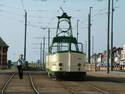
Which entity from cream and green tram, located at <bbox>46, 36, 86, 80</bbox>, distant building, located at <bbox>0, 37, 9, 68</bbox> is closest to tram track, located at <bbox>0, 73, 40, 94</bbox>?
cream and green tram, located at <bbox>46, 36, 86, 80</bbox>

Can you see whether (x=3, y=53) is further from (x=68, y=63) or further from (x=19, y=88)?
(x=19, y=88)

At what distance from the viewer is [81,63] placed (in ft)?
111

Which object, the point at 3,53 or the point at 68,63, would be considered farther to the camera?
the point at 3,53

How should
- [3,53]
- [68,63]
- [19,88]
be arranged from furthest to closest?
[3,53], [68,63], [19,88]

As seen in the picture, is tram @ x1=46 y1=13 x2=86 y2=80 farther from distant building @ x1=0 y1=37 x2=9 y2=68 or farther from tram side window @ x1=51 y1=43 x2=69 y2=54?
distant building @ x1=0 y1=37 x2=9 y2=68

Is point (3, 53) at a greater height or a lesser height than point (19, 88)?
greater

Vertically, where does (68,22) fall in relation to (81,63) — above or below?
above

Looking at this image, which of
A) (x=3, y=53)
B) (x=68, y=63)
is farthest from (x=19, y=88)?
(x=3, y=53)

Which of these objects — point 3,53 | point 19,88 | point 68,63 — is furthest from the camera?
point 3,53

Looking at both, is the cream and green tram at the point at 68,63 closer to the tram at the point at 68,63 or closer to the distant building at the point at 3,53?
the tram at the point at 68,63

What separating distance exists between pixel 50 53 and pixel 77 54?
163 inches

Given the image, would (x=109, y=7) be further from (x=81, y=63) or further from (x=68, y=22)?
(x=81, y=63)

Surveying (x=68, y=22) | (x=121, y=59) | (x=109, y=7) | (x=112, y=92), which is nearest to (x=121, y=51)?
(x=121, y=59)

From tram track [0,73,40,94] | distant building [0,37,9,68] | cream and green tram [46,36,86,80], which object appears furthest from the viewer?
distant building [0,37,9,68]
